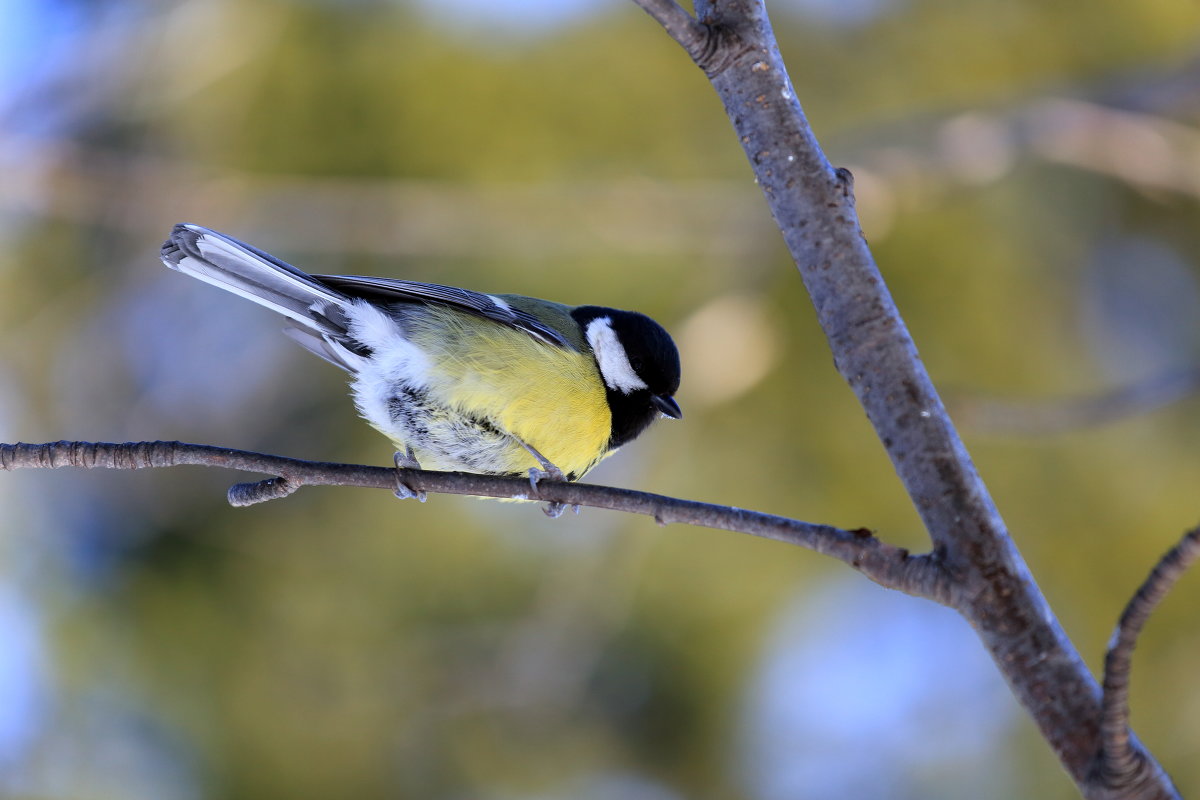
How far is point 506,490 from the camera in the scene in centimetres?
185

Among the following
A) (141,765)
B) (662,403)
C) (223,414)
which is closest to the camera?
(662,403)

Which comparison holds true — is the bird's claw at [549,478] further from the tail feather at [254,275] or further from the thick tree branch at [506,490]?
the tail feather at [254,275]

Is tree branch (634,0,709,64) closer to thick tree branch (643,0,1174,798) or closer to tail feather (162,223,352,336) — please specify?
thick tree branch (643,0,1174,798)

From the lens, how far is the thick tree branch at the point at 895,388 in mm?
1322

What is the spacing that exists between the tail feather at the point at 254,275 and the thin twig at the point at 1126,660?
1.83 meters

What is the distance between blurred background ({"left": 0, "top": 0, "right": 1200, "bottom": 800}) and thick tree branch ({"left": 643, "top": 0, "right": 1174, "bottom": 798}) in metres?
2.94

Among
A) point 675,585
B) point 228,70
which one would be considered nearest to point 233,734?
point 675,585

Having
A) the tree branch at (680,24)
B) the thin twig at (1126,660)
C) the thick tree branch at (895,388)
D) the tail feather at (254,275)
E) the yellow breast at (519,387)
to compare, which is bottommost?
the thin twig at (1126,660)

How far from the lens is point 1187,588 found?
474cm

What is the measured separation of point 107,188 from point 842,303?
450 centimetres

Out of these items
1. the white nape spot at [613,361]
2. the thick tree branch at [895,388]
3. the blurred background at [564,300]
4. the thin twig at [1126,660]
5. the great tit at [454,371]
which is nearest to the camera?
the thin twig at [1126,660]

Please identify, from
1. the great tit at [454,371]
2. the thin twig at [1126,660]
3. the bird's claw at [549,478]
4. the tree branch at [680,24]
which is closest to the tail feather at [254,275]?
the great tit at [454,371]

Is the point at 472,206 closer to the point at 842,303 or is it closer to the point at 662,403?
the point at 662,403

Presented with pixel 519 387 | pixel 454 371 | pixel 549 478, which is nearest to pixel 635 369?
pixel 519 387
